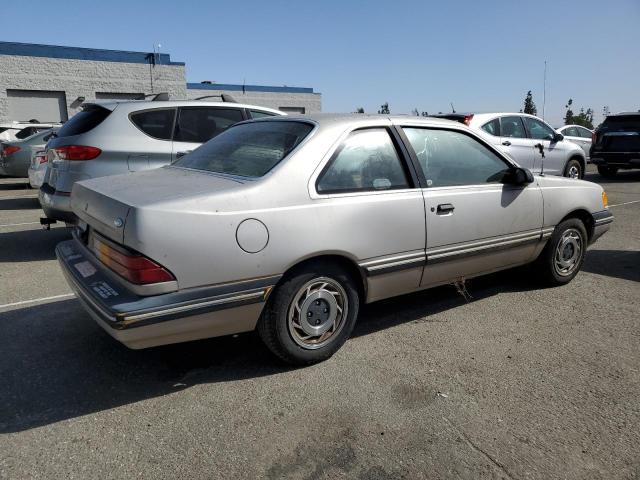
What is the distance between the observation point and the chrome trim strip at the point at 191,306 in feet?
8.64

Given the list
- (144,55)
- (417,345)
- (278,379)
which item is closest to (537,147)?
(417,345)

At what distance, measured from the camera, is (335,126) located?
3457 mm

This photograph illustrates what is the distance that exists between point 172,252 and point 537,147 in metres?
9.41

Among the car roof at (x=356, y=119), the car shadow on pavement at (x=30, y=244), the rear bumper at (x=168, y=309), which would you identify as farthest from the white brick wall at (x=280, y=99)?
the rear bumper at (x=168, y=309)

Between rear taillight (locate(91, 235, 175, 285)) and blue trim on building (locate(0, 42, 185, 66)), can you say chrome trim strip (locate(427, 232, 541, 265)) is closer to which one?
rear taillight (locate(91, 235, 175, 285))

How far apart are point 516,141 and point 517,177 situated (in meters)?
6.45

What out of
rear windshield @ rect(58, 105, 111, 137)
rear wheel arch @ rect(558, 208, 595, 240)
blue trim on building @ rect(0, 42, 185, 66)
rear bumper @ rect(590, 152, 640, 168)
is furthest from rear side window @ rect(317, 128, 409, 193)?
blue trim on building @ rect(0, 42, 185, 66)

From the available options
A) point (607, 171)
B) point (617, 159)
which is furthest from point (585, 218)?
point (607, 171)

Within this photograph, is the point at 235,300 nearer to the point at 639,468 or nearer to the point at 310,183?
the point at 310,183

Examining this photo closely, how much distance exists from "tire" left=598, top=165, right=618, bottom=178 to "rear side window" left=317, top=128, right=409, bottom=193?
13.2 metres

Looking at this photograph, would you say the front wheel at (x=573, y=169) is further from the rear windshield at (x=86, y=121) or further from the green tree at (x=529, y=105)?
the green tree at (x=529, y=105)

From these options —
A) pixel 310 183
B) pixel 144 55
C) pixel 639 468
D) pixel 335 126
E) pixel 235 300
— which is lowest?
pixel 639 468

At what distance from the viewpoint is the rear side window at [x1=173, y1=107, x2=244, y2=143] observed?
20.6 ft

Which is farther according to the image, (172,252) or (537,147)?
(537,147)
